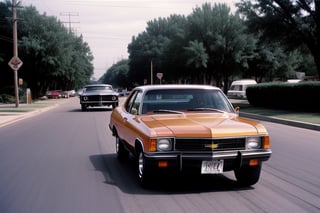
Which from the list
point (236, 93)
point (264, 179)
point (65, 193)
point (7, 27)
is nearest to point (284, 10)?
point (236, 93)

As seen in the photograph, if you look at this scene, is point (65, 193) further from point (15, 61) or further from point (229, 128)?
point (15, 61)

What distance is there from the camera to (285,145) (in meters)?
12.5

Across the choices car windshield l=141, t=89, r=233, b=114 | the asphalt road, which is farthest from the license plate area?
car windshield l=141, t=89, r=233, b=114

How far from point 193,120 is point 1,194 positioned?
3.17 m

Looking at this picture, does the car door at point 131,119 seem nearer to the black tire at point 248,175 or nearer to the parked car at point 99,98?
the black tire at point 248,175

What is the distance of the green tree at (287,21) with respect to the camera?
100 ft

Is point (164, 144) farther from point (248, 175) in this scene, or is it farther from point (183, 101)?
point (183, 101)

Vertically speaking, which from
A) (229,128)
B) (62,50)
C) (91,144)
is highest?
(62,50)

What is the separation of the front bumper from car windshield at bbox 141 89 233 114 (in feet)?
5.01

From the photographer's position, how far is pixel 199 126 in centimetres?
685

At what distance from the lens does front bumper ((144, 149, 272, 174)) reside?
662cm

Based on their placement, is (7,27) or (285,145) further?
(7,27)

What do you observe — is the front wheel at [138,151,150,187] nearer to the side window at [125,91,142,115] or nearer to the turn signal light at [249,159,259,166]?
the side window at [125,91,142,115]

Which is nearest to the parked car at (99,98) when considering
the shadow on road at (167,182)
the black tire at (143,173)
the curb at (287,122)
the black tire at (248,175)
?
the curb at (287,122)
